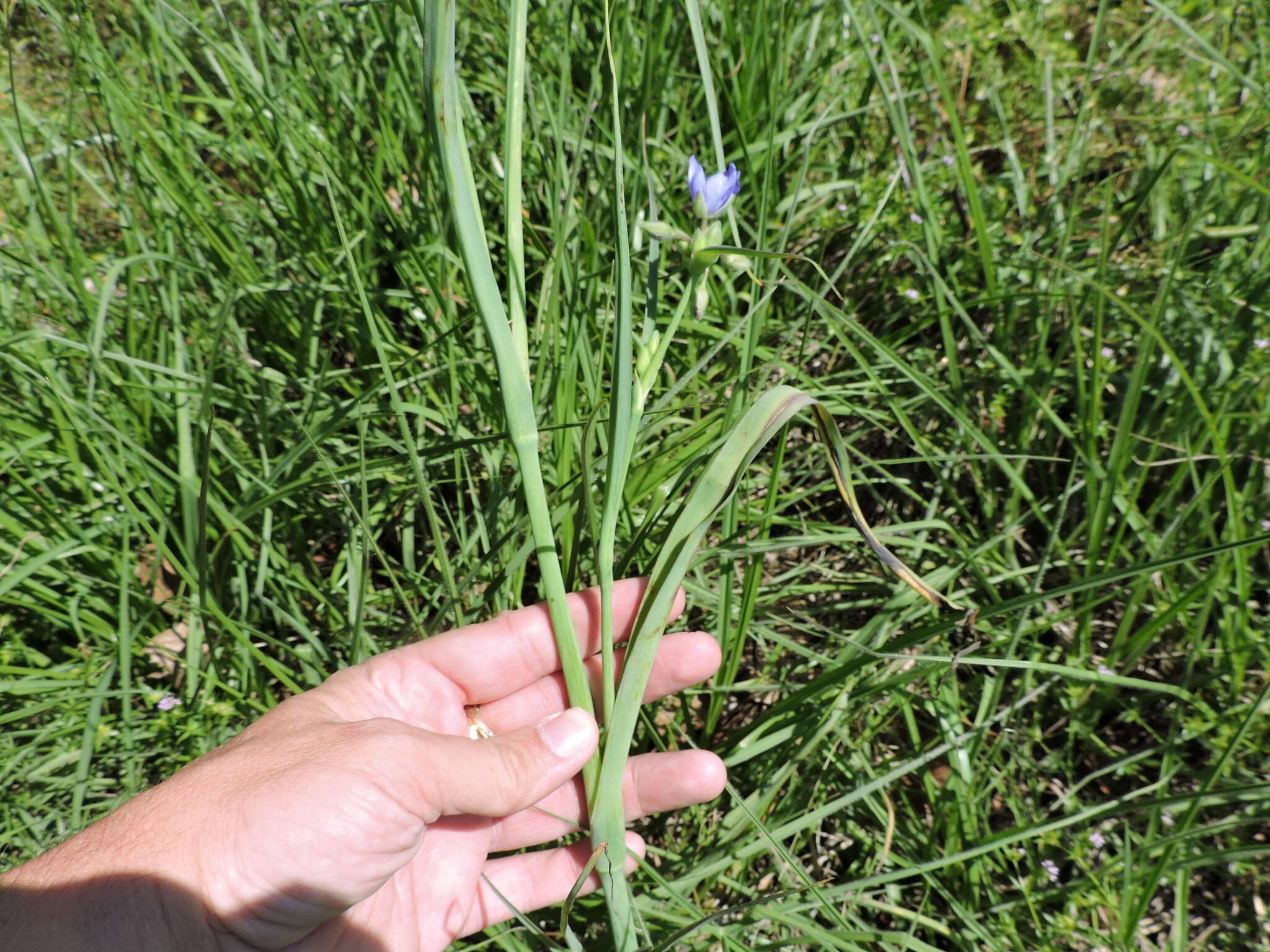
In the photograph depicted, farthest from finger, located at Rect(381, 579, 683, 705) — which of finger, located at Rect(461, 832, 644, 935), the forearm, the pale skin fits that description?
the forearm

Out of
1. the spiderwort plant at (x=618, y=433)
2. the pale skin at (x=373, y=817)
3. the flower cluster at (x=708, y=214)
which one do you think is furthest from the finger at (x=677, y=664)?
the flower cluster at (x=708, y=214)

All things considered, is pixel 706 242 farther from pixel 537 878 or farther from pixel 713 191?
pixel 537 878

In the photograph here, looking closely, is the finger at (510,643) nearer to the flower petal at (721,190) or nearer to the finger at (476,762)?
the finger at (476,762)

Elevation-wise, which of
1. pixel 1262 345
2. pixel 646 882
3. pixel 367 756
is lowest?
pixel 646 882

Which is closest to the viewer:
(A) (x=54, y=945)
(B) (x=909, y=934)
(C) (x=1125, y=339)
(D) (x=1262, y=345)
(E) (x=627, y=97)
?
(A) (x=54, y=945)

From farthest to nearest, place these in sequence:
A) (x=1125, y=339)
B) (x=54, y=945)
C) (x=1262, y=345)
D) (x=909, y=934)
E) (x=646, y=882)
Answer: (x=1125, y=339), (x=1262, y=345), (x=646, y=882), (x=909, y=934), (x=54, y=945)

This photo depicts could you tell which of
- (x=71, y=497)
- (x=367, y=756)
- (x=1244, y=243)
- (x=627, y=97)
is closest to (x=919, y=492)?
(x=1244, y=243)

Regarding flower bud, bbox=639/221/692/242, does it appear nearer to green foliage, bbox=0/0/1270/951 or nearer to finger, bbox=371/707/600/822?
green foliage, bbox=0/0/1270/951

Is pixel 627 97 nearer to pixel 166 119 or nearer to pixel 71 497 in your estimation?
pixel 166 119
